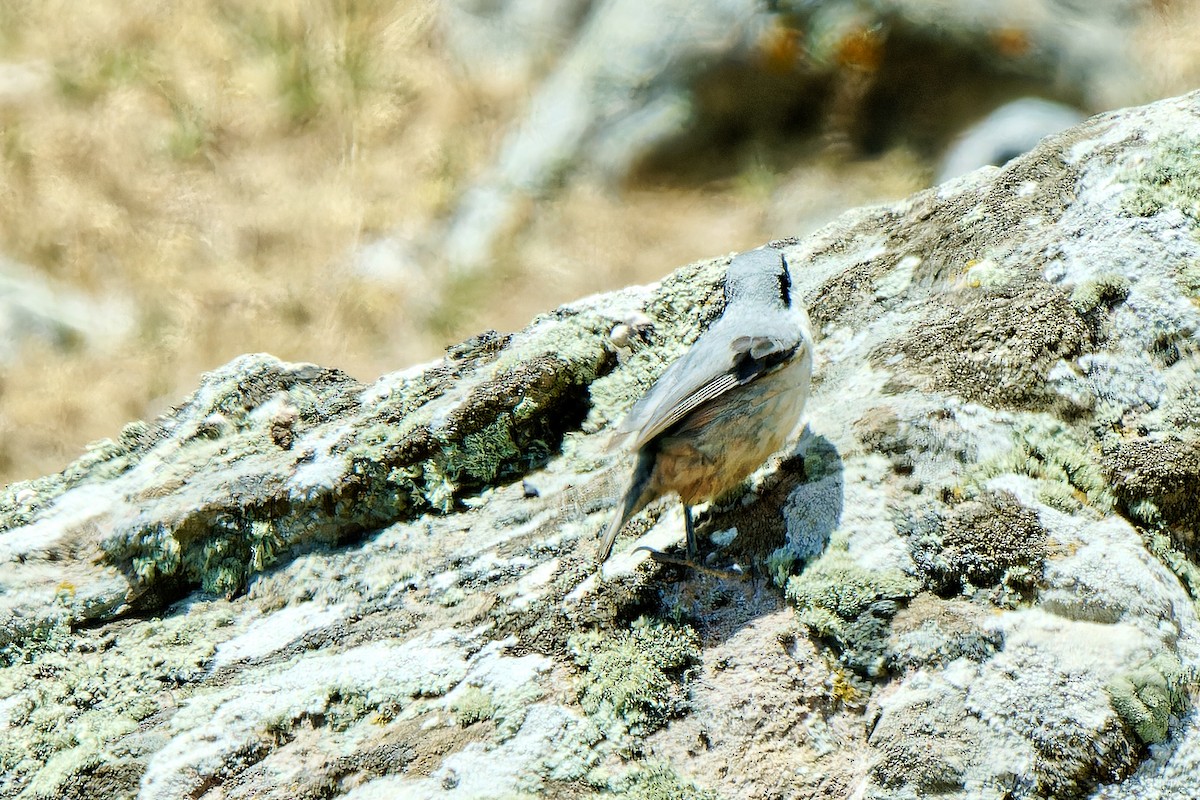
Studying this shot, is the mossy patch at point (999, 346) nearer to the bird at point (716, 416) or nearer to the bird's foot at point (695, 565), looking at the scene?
the bird at point (716, 416)

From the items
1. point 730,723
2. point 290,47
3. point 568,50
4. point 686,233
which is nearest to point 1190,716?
point 730,723

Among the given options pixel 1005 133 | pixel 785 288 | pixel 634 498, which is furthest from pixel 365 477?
pixel 1005 133

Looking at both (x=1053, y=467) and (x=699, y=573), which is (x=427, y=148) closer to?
(x=699, y=573)

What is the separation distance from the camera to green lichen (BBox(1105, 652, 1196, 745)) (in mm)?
2529

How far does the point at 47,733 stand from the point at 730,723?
2.46 metres

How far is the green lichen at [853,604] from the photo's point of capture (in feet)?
9.57

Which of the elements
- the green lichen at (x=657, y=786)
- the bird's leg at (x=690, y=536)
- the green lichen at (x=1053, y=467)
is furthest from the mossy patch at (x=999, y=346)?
the green lichen at (x=657, y=786)

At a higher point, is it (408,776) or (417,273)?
(417,273)

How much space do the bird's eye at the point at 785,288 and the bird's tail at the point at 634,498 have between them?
1.08 m

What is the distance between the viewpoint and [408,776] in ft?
9.40

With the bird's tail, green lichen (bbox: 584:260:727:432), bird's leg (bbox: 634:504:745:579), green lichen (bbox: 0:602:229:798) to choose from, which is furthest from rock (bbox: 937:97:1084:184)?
green lichen (bbox: 0:602:229:798)

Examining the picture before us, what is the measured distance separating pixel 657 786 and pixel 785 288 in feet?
7.92

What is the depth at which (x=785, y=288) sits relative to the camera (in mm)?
4320

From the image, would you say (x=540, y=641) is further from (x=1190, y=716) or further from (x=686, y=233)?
(x=686, y=233)
